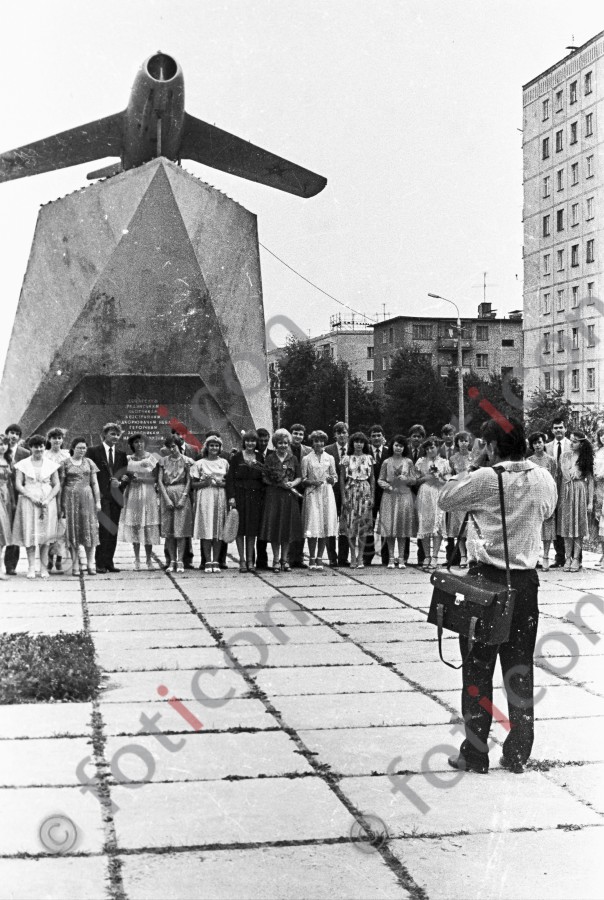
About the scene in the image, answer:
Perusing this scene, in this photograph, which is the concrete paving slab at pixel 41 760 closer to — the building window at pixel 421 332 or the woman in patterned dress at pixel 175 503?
the woman in patterned dress at pixel 175 503

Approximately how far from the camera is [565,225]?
52.9 m

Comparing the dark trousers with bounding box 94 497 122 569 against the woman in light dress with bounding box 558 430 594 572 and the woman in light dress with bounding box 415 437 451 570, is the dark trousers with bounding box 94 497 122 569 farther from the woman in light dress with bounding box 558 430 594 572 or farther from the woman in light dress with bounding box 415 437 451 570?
the woman in light dress with bounding box 558 430 594 572

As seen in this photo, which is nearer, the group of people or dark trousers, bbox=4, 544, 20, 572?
dark trousers, bbox=4, 544, 20, 572

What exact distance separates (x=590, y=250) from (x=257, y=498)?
4274cm

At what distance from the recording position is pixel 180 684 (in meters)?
6.05

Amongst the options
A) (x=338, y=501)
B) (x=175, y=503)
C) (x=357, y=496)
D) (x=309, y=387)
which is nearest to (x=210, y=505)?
(x=175, y=503)

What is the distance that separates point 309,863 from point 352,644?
3800mm

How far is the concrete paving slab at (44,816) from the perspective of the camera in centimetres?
360

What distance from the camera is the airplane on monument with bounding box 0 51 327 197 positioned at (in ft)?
56.9

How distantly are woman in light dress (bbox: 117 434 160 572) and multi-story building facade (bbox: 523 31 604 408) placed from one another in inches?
1431

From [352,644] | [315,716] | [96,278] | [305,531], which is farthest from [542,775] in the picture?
[96,278]

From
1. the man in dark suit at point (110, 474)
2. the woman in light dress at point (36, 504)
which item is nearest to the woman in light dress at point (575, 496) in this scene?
the man in dark suit at point (110, 474)

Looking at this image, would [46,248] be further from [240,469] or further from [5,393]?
[240,469]

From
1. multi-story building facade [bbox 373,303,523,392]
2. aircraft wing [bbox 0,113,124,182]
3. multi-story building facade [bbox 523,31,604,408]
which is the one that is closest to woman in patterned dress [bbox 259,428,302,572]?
aircraft wing [bbox 0,113,124,182]
